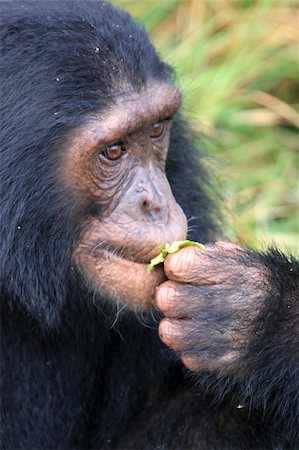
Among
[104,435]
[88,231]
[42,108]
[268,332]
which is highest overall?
[42,108]

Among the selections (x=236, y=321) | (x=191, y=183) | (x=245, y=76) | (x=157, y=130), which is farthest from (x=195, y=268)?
(x=245, y=76)

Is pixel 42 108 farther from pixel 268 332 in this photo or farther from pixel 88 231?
pixel 268 332

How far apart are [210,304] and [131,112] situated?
754mm

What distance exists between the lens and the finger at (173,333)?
353cm

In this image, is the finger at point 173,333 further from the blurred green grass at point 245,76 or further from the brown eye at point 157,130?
the blurred green grass at point 245,76

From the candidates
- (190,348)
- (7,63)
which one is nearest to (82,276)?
(190,348)

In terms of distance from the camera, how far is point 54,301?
12.6 feet

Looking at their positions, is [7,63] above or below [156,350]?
above

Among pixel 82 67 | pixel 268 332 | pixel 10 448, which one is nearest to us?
pixel 268 332

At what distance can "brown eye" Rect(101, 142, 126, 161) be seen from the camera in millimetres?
3805

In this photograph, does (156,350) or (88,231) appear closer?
(88,231)

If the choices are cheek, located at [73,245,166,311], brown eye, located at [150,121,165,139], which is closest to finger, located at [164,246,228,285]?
cheek, located at [73,245,166,311]

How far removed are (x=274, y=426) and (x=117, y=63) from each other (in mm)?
1390

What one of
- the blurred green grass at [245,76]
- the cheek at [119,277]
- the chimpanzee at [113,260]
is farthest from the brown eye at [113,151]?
the blurred green grass at [245,76]
